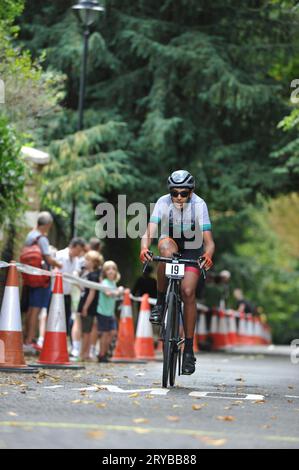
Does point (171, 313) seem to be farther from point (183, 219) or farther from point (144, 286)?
point (144, 286)

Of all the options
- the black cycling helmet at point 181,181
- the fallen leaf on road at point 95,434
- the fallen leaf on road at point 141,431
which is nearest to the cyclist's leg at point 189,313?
the black cycling helmet at point 181,181

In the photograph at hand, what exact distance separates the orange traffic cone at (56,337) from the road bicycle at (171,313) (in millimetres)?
3429

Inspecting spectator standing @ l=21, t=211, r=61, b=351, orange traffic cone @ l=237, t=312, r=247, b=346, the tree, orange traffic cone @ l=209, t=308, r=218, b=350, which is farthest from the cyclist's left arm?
orange traffic cone @ l=237, t=312, r=247, b=346

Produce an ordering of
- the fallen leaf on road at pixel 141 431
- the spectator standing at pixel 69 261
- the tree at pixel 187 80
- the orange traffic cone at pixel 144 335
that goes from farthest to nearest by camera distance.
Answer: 1. the tree at pixel 187 80
2. the orange traffic cone at pixel 144 335
3. the spectator standing at pixel 69 261
4. the fallen leaf on road at pixel 141 431

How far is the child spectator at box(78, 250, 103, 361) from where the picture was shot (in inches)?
741

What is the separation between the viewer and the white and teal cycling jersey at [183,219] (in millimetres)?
12102

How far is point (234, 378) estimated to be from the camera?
14812 millimetres

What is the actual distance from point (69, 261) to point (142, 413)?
418 inches

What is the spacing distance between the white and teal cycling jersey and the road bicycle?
27 cm

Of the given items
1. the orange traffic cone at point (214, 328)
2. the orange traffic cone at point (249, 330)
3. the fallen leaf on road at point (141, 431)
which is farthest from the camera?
the orange traffic cone at point (249, 330)

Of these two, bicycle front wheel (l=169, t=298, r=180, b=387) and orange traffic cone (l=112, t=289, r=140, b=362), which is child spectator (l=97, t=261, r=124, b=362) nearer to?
orange traffic cone (l=112, t=289, r=140, b=362)

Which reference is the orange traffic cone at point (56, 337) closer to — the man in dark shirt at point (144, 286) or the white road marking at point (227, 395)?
the white road marking at point (227, 395)
